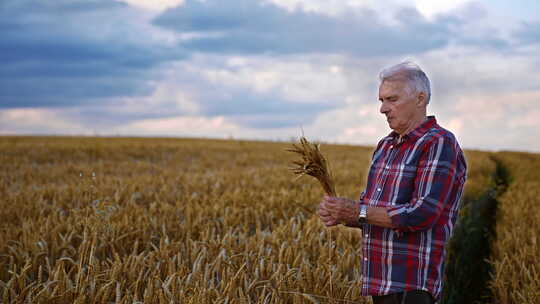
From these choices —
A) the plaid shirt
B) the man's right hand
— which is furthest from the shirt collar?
the man's right hand

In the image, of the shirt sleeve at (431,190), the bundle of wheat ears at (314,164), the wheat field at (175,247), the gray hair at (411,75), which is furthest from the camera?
the wheat field at (175,247)

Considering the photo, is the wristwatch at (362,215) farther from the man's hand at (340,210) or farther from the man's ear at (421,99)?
the man's ear at (421,99)

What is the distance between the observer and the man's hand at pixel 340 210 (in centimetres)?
239

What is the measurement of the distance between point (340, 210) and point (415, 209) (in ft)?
1.19

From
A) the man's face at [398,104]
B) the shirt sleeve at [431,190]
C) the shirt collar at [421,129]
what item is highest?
the man's face at [398,104]

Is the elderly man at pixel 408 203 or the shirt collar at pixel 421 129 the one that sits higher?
the shirt collar at pixel 421 129

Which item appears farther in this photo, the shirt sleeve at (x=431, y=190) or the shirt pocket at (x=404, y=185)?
the shirt pocket at (x=404, y=185)

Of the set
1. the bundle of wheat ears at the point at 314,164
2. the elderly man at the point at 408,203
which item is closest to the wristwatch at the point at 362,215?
the elderly man at the point at 408,203

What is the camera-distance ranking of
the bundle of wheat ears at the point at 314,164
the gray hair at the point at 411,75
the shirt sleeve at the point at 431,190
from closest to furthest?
the shirt sleeve at the point at 431,190, the gray hair at the point at 411,75, the bundle of wheat ears at the point at 314,164

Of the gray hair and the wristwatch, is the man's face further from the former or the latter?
the wristwatch

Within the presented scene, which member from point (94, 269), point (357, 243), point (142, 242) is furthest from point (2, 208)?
point (357, 243)

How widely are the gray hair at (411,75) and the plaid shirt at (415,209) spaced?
8.2 inches

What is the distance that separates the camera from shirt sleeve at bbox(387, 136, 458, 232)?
2330 millimetres


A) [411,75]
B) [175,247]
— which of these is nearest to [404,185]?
[411,75]
